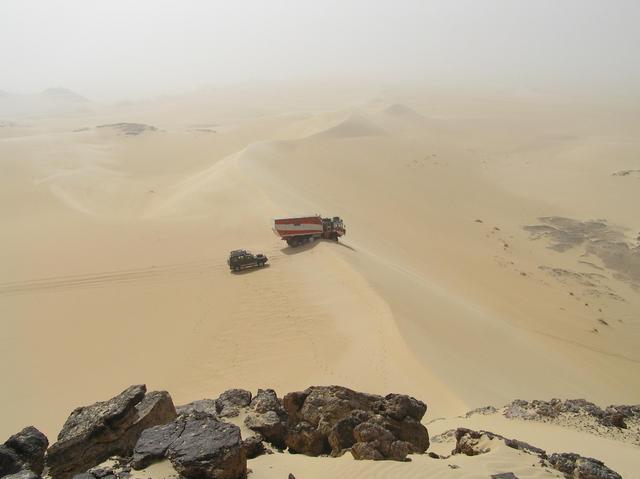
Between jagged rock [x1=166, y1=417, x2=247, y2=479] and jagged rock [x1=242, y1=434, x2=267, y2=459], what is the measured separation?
74 cm

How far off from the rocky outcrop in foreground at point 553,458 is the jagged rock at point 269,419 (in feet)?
7.98

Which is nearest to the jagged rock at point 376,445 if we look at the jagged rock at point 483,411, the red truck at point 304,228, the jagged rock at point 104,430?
the jagged rock at point 104,430

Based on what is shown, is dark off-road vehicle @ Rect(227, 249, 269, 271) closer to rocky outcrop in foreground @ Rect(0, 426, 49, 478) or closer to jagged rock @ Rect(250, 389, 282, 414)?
jagged rock @ Rect(250, 389, 282, 414)

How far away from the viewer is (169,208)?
25328mm

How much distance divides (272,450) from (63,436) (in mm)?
2693

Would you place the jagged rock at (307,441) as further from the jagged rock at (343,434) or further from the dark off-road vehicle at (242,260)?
the dark off-road vehicle at (242,260)

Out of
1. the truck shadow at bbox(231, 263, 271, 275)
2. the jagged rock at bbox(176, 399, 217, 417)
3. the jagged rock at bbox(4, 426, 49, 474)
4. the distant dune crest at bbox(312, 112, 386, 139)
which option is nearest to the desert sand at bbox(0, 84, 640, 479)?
the truck shadow at bbox(231, 263, 271, 275)

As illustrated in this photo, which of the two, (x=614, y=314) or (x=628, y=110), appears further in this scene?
(x=628, y=110)

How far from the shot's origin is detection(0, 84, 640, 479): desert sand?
10.5m

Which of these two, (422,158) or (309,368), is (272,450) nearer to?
(309,368)

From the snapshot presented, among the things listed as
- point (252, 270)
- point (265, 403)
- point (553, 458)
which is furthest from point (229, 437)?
point (252, 270)

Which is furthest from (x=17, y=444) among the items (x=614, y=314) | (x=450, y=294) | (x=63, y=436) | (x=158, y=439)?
(x=614, y=314)

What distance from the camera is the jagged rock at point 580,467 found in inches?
218

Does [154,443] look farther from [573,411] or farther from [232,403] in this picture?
[573,411]
